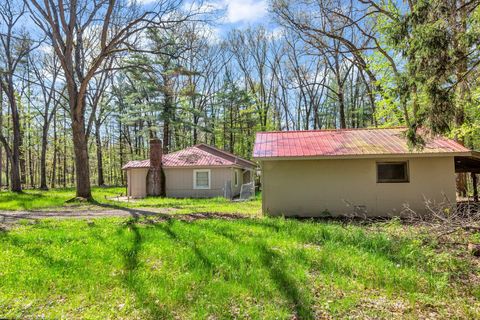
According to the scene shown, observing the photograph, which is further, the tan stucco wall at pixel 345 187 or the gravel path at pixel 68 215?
the tan stucco wall at pixel 345 187

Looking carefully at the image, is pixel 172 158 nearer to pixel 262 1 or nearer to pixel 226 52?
pixel 262 1

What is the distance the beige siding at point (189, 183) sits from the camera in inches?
749

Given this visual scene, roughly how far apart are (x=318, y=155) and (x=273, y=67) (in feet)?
74.8

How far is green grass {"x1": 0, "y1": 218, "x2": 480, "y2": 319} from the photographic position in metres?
3.65

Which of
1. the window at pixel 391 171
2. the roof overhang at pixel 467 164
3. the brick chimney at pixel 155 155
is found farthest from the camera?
the brick chimney at pixel 155 155

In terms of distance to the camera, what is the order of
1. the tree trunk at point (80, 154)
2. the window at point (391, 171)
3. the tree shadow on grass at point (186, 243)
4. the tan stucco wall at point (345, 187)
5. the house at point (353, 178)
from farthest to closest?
the tree trunk at point (80, 154) < the window at point (391, 171) < the tan stucco wall at point (345, 187) < the house at point (353, 178) < the tree shadow on grass at point (186, 243)

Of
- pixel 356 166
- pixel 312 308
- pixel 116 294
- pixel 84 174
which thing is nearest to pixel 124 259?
pixel 116 294

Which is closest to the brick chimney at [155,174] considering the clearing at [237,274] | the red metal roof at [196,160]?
the red metal roof at [196,160]

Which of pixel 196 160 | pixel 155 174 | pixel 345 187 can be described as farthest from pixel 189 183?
pixel 345 187

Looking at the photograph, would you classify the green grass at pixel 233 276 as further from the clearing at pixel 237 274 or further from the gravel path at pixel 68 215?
the gravel path at pixel 68 215

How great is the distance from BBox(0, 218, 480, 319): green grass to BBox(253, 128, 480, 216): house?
3272mm

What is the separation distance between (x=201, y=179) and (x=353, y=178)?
35.9 ft

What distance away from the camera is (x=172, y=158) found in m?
20.2

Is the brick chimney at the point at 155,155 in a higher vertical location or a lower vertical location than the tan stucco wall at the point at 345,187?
higher
